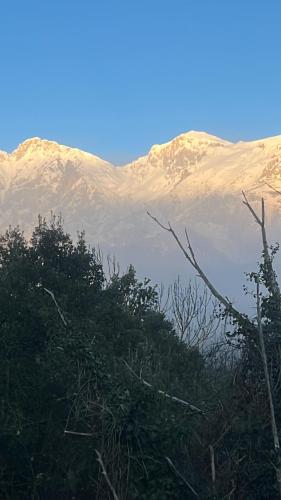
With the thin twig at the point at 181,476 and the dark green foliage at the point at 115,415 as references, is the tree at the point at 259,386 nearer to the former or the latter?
the dark green foliage at the point at 115,415

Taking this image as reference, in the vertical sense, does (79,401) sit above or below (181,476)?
above

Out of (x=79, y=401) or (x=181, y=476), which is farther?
(x=79, y=401)

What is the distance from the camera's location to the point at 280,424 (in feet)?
31.5

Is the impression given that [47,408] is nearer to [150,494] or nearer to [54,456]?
[54,456]

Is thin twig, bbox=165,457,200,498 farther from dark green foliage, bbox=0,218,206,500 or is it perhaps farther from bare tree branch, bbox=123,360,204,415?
bare tree branch, bbox=123,360,204,415

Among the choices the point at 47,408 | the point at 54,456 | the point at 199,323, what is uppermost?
the point at 199,323

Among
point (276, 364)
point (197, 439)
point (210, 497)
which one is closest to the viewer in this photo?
point (210, 497)

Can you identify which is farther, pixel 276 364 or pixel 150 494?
pixel 276 364

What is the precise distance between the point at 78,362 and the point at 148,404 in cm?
124

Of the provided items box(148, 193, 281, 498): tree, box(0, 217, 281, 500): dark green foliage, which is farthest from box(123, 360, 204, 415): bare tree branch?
box(148, 193, 281, 498): tree

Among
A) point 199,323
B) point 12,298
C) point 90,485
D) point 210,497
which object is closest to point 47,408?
point 90,485

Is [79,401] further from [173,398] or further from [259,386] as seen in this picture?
[259,386]

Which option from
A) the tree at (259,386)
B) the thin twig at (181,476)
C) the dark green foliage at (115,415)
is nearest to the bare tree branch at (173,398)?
the dark green foliage at (115,415)

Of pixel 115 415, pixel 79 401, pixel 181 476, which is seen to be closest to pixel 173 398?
pixel 115 415
